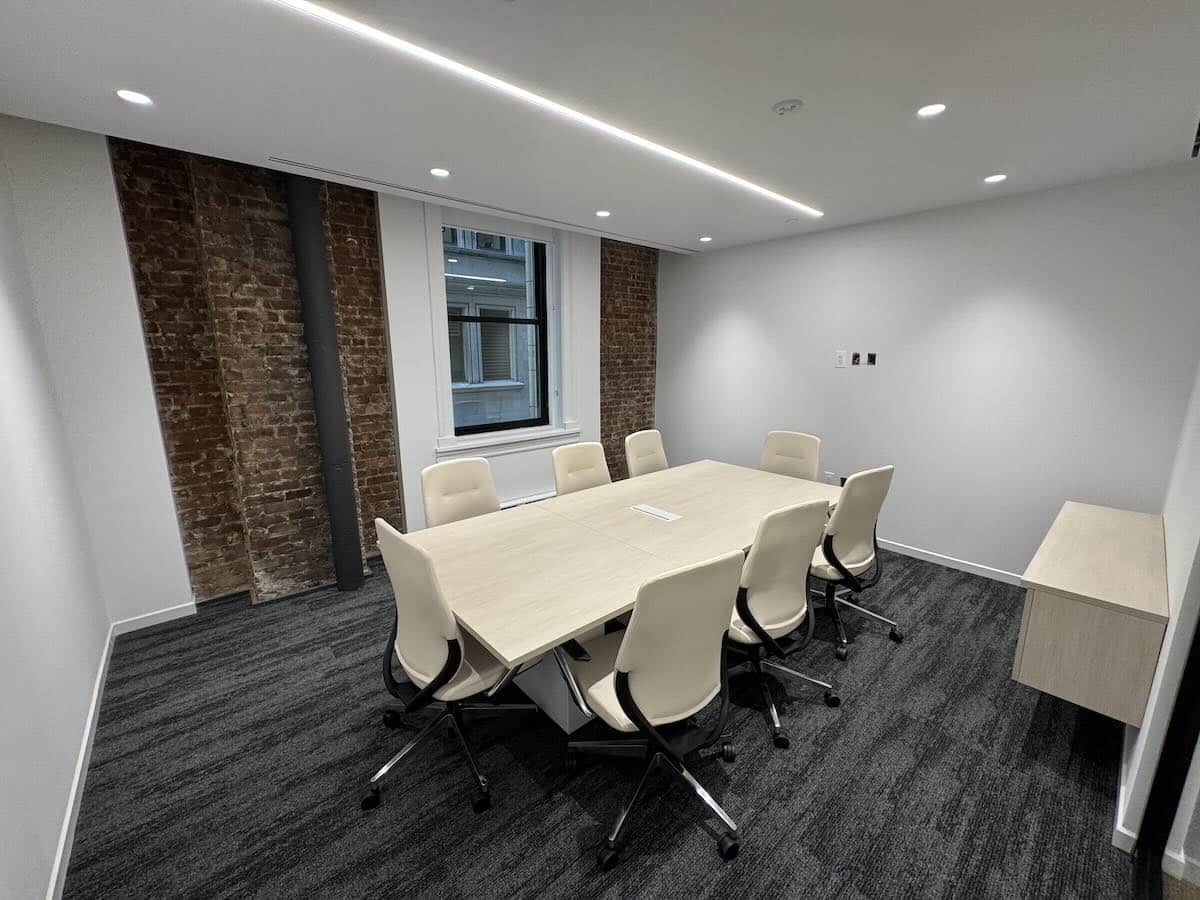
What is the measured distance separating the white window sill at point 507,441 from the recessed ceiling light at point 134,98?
8.01 ft

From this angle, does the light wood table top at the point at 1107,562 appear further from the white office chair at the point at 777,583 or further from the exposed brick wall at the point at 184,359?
the exposed brick wall at the point at 184,359

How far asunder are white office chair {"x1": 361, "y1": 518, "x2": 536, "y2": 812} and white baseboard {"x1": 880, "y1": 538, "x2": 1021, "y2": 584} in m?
3.50

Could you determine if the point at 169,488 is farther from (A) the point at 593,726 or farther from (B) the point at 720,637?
(B) the point at 720,637

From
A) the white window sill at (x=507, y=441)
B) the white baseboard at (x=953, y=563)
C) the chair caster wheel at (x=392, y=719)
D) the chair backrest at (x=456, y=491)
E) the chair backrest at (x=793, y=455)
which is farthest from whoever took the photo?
the white window sill at (x=507, y=441)

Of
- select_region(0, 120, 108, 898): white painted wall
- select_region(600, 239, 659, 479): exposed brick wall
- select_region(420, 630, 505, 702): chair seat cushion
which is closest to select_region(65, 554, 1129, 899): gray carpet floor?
select_region(0, 120, 108, 898): white painted wall

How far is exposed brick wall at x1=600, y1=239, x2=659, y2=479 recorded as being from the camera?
5.14 meters

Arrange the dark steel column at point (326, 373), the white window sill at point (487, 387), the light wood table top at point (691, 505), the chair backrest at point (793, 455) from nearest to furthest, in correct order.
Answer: the light wood table top at point (691, 505), the dark steel column at point (326, 373), the chair backrest at point (793, 455), the white window sill at point (487, 387)

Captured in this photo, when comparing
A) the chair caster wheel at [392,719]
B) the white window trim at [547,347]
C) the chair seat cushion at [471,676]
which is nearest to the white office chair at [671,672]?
the chair seat cushion at [471,676]

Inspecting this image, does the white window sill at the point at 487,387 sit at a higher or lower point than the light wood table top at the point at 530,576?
higher

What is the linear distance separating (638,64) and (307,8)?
103 cm

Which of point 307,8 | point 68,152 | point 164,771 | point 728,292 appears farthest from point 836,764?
point 68,152

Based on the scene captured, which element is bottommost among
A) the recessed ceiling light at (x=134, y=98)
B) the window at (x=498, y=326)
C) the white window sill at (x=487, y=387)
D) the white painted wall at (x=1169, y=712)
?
the white painted wall at (x=1169, y=712)

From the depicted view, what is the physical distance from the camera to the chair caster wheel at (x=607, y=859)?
1539 mm

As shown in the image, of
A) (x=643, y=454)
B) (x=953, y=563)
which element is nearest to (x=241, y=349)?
(x=643, y=454)
